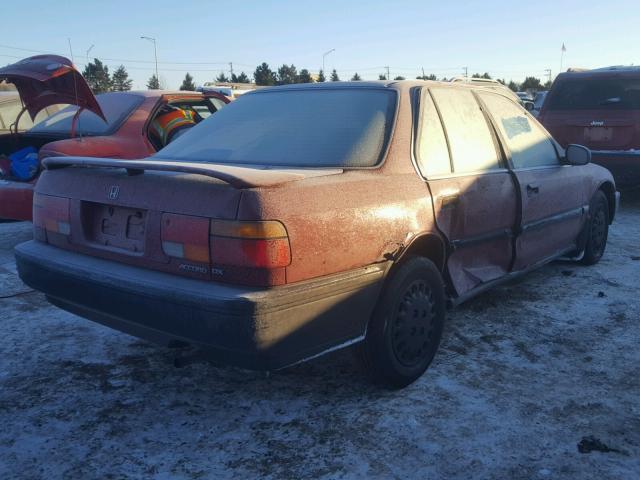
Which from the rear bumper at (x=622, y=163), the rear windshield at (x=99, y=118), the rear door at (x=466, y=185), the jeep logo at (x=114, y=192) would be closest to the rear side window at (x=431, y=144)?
the rear door at (x=466, y=185)

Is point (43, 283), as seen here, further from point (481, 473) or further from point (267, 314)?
point (481, 473)

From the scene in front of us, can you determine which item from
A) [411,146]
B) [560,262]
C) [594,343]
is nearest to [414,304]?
[411,146]

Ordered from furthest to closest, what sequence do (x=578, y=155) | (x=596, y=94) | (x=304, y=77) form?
(x=304, y=77) → (x=596, y=94) → (x=578, y=155)

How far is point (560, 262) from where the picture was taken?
6.04m

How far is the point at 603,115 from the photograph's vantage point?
29.0ft

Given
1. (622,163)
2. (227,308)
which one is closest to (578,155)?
(227,308)

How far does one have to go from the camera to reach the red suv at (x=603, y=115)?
28.3 ft

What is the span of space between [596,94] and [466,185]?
6.37 m

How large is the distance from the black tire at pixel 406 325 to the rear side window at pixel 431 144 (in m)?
0.52

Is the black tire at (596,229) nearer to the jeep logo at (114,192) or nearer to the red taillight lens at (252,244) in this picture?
the red taillight lens at (252,244)

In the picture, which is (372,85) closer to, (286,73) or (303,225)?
(303,225)

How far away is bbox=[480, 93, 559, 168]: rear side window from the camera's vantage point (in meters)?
4.32

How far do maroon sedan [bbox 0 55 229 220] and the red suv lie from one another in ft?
16.6

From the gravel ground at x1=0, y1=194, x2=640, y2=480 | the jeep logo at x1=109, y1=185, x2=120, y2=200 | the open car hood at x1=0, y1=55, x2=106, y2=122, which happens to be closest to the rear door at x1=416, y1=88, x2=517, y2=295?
the gravel ground at x1=0, y1=194, x2=640, y2=480
